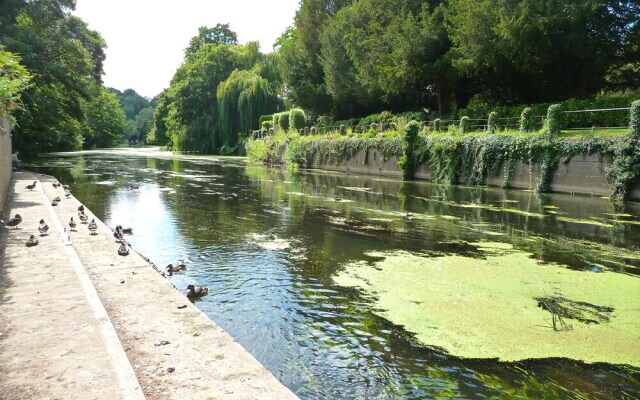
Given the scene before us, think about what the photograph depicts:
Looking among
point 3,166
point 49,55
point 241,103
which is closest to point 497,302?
point 3,166

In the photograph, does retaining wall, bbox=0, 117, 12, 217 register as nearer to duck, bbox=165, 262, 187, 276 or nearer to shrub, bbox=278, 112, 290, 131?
duck, bbox=165, 262, 187, 276

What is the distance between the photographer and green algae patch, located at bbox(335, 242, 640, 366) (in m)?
4.84

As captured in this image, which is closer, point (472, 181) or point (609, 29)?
point (472, 181)

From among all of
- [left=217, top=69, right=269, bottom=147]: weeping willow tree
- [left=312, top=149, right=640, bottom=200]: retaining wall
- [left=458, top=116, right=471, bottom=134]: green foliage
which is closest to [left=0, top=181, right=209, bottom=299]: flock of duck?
[left=312, top=149, right=640, bottom=200]: retaining wall

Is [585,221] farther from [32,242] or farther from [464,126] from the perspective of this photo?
[464,126]

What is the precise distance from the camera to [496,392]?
13.2 feet

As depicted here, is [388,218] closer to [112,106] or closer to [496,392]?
[496,392]

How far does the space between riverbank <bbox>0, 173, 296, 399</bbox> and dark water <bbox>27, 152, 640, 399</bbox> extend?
61cm

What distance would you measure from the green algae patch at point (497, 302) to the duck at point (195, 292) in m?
1.94

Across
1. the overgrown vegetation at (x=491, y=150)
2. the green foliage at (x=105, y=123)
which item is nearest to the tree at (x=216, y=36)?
the green foliage at (x=105, y=123)

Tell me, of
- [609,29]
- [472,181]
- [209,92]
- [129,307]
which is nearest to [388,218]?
[129,307]

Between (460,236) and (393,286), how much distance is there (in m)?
A: 4.42

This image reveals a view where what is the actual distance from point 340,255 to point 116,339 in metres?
5.26

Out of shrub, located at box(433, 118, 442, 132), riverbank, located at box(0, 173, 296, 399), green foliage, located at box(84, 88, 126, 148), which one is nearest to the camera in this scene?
riverbank, located at box(0, 173, 296, 399)
